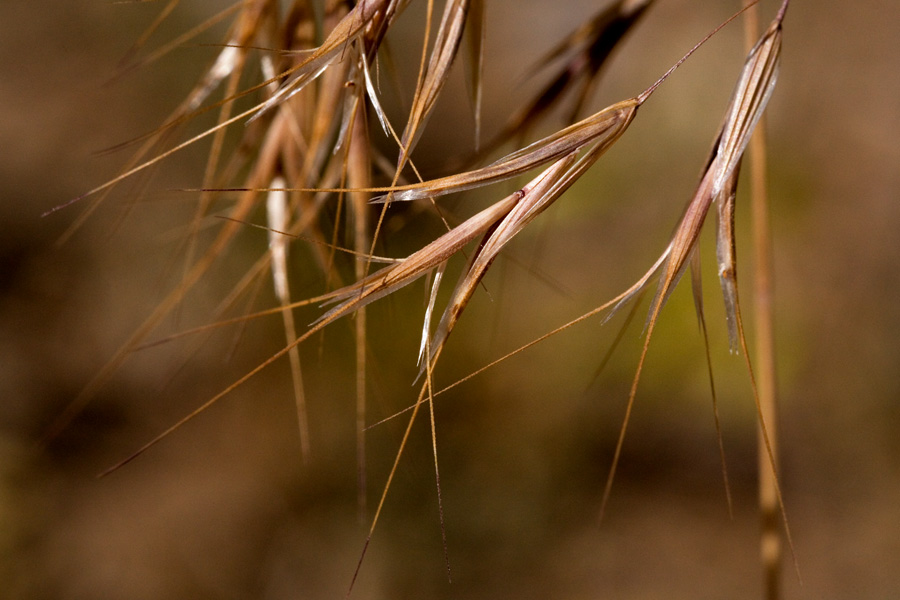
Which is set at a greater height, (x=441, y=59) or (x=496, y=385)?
(x=441, y=59)

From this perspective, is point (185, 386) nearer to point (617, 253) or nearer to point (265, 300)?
point (265, 300)

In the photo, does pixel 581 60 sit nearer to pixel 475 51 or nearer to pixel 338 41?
pixel 475 51

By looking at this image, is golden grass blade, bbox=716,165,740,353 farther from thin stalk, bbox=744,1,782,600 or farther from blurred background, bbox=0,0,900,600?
blurred background, bbox=0,0,900,600

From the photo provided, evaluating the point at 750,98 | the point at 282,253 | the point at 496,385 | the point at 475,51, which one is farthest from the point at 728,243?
the point at 496,385

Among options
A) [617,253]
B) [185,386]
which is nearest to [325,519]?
[185,386]

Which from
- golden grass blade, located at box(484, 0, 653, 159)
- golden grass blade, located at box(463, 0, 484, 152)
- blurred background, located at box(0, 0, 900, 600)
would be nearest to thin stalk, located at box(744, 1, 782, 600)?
golden grass blade, located at box(484, 0, 653, 159)

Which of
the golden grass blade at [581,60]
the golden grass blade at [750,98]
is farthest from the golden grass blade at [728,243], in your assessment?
the golden grass blade at [581,60]

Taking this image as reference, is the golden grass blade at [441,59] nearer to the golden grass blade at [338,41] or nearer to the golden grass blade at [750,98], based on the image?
the golden grass blade at [338,41]

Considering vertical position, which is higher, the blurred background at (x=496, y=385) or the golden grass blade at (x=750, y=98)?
the golden grass blade at (x=750, y=98)
